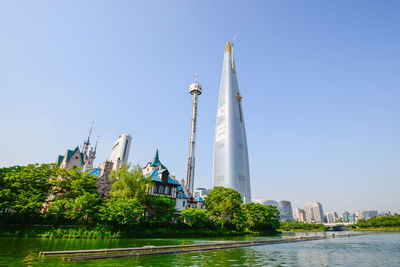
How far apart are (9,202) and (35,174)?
18.7 ft

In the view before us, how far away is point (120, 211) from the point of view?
38531mm

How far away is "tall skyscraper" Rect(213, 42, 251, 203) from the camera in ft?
533

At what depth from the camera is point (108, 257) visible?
18812 mm

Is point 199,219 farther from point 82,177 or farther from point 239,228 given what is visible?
point 82,177

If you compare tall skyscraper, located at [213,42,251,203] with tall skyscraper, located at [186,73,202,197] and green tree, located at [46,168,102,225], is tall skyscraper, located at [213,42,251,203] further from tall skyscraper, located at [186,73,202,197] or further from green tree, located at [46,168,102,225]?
green tree, located at [46,168,102,225]

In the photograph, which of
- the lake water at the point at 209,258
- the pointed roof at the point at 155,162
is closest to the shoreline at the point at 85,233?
the lake water at the point at 209,258

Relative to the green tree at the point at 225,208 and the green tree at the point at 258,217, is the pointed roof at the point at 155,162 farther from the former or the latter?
the green tree at the point at 258,217

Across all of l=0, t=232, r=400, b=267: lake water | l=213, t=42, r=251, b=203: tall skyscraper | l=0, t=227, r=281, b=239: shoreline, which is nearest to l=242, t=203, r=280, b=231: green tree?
l=0, t=227, r=281, b=239: shoreline

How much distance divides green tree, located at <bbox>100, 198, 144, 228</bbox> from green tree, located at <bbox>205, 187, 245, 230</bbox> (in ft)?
93.7

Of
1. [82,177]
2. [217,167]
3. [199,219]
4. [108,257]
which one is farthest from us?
[217,167]

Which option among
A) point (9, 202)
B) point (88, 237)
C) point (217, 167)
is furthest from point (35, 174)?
point (217, 167)

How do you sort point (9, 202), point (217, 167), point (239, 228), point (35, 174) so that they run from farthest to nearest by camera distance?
point (217, 167)
point (239, 228)
point (35, 174)
point (9, 202)

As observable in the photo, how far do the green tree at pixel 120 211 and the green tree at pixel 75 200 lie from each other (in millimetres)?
1977

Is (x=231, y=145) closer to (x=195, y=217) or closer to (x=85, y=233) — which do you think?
(x=195, y=217)
